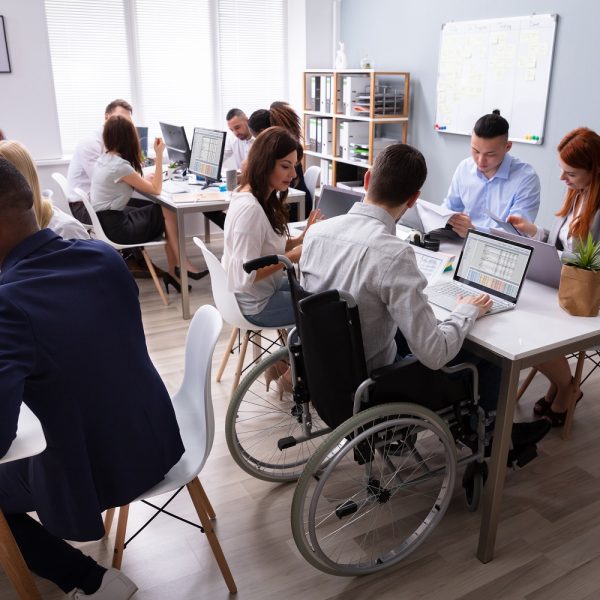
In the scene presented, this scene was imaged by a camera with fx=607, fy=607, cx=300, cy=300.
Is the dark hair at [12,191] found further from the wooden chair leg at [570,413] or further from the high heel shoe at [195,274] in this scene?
the high heel shoe at [195,274]

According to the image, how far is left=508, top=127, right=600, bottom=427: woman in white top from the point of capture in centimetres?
250

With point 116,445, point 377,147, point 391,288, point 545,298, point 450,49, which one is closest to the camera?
point 116,445

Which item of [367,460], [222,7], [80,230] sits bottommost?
[367,460]

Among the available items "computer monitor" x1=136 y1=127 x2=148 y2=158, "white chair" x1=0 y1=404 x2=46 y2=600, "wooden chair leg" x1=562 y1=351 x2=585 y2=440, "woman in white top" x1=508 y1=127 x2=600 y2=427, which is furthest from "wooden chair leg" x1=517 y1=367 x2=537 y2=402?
"computer monitor" x1=136 y1=127 x2=148 y2=158

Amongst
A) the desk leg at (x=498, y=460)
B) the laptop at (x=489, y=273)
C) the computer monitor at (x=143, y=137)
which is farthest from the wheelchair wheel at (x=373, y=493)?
the computer monitor at (x=143, y=137)

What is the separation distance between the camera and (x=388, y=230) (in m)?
1.75

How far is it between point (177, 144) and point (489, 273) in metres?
3.61

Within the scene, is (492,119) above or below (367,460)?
above

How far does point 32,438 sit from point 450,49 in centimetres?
429

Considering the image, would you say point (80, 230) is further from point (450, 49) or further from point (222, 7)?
point (222, 7)

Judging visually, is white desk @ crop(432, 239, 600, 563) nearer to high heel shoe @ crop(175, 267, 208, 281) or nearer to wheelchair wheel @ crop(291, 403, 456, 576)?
wheelchair wheel @ crop(291, 403, 456, 576)

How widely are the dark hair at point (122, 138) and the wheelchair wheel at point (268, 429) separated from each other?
1.96 m

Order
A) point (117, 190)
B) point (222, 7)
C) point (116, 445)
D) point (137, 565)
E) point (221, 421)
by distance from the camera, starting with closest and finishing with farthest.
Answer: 1. point (116, 445)
2. point (137, 565)
3. point (221, 421)
4. point (117, 190)
5. point (222, 7)

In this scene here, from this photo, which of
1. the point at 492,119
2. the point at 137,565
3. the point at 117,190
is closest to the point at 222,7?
the point at 117,190
